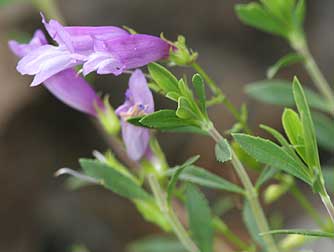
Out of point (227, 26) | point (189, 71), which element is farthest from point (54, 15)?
point (227, 26)

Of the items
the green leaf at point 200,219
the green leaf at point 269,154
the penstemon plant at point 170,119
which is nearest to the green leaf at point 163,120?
the penstemon plant at point 170,119

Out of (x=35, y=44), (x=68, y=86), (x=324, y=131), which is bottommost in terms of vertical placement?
(x=324, y=131)

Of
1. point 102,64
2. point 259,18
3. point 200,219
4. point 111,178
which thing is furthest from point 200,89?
point 259,18

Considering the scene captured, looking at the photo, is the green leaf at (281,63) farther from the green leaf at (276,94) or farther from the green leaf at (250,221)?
the green leaf at (250,221)

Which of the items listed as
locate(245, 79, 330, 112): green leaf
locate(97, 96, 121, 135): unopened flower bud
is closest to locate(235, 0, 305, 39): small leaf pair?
locate(245, 79, 330, 112): green leaf

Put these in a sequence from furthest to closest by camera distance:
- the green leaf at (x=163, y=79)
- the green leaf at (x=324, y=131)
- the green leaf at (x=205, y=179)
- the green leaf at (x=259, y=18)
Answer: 1. the green leaf at (x=324, y=131)
2. the green leaf at (x=259, y=18)
3. the green leaf at (x=205, y=179)
4. the green leaf at (x=163, y=79)

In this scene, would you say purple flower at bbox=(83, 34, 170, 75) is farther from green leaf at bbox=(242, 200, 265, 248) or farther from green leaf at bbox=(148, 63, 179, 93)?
green leaf at bbox=(242, 200, 265, 248)

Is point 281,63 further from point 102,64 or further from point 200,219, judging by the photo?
point 102,64
